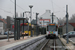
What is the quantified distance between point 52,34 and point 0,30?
24.8 metres

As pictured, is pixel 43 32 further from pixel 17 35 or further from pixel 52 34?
pixel 17 35

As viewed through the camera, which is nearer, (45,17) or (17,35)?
(17,35)

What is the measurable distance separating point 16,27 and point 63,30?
157 ft

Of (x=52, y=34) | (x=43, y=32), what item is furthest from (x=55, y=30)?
(x=43, y=32)

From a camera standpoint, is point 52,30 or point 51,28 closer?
point 51,28

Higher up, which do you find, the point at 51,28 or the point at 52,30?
the point at 51,28

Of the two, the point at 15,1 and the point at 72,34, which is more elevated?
the point at 15,1

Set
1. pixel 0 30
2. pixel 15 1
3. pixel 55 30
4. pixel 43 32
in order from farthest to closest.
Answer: pixel 43 32 < pixel 0 30 < pixel 55 30 < pixel 15 1

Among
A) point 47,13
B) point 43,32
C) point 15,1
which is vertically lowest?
point 43,32

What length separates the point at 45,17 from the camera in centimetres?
10888

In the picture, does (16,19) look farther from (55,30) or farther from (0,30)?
(0,30)

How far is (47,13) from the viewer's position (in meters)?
109

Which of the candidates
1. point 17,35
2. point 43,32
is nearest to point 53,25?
point 17,35

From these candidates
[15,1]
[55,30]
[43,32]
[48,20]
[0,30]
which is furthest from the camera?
[48,20]
